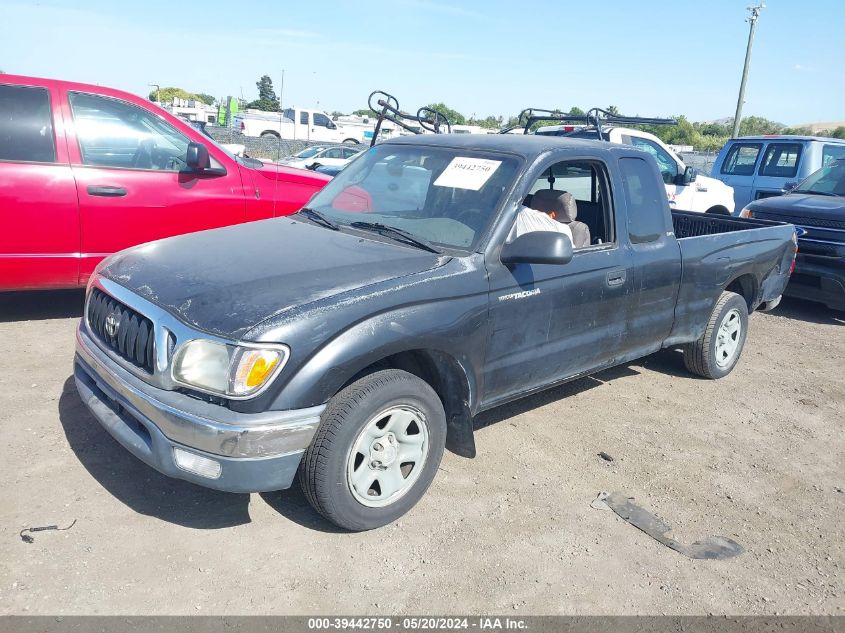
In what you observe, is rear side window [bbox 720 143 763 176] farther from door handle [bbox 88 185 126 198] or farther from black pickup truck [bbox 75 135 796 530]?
door handle [bbox 88 185 126 198]

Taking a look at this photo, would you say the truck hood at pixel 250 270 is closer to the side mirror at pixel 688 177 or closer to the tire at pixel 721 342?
the tire at pixel 721 342

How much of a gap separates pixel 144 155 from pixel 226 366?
3.72 metres

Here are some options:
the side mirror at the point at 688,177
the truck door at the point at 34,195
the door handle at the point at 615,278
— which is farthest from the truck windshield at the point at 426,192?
the side mirror at the point at 688,177

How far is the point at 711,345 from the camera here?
5.52 meters

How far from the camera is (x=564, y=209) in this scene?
4547 mm

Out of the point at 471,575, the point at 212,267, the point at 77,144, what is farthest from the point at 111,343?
the point at 77,144

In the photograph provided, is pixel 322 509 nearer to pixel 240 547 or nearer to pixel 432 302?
pixel 240 547

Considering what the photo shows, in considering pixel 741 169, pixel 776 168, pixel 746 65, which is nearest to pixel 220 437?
pixel 776 168

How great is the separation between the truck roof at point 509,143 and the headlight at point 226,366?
1946 mm

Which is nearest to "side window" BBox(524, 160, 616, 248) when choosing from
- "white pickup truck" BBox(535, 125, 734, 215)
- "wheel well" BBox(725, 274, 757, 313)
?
"wheel well" BBox(725, 274, 757, 313)

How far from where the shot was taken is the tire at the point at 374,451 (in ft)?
9.96

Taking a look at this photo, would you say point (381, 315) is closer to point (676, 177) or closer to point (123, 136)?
point (123, 136)

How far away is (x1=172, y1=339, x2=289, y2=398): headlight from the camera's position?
9.32 feet

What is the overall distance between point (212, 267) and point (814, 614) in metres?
3.00
